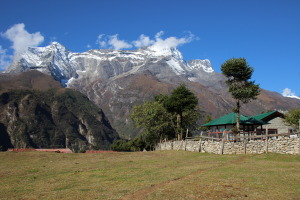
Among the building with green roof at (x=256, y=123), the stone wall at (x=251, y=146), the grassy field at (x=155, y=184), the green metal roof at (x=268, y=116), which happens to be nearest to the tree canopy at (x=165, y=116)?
the building with green roof at (x=256, y=123)

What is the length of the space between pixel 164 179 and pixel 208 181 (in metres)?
3.05

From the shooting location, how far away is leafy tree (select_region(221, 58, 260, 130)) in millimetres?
49828

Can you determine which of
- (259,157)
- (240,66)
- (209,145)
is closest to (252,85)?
(240,66)

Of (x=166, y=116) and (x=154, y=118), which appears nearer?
(x=154, y=118)

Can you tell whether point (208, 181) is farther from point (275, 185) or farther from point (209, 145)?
point (209, 145)

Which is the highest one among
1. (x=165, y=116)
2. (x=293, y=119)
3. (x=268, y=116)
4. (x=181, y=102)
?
(x=181, y=102)

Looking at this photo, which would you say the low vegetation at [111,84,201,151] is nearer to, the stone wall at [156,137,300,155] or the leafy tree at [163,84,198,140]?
the leafy tree at [163,84,198,140]

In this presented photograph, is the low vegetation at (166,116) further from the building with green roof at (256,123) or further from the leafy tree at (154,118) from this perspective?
the building with green roof at (256,123)

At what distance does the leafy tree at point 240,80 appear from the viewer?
49.8 m

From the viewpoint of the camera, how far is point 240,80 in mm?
51750

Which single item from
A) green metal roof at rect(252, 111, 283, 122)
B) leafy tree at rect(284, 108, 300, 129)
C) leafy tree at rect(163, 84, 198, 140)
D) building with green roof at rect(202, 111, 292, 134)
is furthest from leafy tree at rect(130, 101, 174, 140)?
leafy tree at rect(284, 108, 300, 129)

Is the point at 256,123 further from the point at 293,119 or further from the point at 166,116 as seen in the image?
the point at 166,116

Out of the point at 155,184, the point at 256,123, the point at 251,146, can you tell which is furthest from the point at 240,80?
the point at 155,184

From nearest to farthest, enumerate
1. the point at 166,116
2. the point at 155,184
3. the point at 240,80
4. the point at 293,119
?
the point at 155,184
the point at 240,80
the point at 293,119
the point at 166,116
